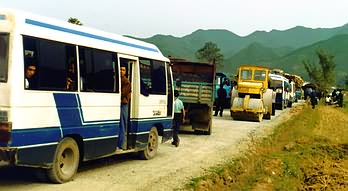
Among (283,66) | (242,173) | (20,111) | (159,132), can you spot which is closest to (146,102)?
(159,132)

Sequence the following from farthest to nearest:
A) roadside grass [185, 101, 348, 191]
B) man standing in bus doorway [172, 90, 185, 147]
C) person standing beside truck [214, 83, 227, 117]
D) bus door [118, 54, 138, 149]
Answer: person standing beside truck [214, 83, 227, 117], man standing in bus doorway [172, 90, 185, 147], bus door [118, 54, 138, 149], roadside grass [185, 101, 348, 191]

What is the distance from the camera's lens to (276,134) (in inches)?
899

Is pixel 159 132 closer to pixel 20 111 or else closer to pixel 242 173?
pixel 242 173

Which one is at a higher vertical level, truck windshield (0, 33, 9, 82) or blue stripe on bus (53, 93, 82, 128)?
truck windshield (0, 33, 9, 82)

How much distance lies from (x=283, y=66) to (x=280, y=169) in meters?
179

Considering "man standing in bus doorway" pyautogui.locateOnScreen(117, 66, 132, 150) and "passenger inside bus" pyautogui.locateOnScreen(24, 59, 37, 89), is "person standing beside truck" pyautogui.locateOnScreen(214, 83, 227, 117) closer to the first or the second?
"man standing in bus doorway" pyautogui.locateOnScreen(117, 66, 132, 150)

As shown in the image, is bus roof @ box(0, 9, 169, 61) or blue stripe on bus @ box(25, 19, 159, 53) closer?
bus roof @ box(0, 9, 169, 61)

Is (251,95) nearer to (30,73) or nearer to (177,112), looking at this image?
(177,112)

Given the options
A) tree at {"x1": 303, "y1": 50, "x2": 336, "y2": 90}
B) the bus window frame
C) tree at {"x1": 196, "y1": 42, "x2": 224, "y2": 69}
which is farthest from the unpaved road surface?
tree at {"x1": 196, "y1": 42, "x2": 224, "y2": 69}

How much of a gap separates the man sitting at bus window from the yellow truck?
839 inches

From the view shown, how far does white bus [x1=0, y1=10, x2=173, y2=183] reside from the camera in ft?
28.6

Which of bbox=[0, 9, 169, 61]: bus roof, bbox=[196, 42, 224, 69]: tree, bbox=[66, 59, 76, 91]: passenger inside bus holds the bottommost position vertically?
bbox=[66, 59, 76, 91]: passenger inside bus

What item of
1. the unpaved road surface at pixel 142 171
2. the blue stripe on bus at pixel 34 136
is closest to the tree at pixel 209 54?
the unpaved road surface at pixel 142 171

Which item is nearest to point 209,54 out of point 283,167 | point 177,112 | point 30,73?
point 177,112
